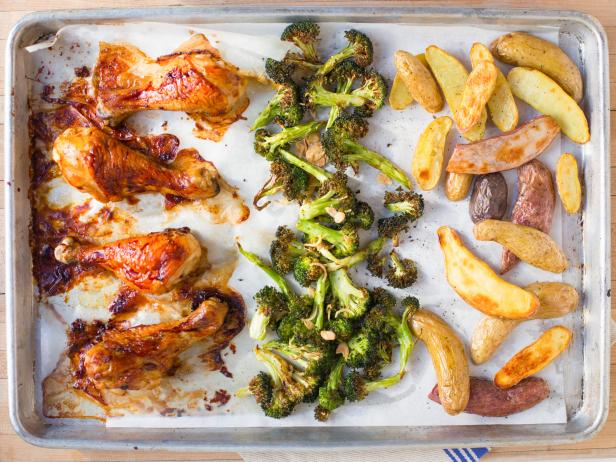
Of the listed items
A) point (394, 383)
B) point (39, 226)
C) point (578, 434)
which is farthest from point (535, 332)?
point (39, 226)

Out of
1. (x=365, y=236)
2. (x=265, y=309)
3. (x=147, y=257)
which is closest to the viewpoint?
(x=147, y=257)

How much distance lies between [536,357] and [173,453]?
204 centimetres

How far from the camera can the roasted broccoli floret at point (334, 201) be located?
2.94 metres

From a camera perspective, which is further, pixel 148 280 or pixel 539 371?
pixel 539 371

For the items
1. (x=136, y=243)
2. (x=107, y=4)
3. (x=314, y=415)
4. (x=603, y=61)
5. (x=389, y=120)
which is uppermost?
(x=603, y=61)

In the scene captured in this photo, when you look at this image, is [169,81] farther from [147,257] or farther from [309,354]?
[309,354]

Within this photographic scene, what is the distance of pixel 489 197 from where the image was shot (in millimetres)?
2990

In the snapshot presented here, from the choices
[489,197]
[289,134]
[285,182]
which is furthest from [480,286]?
[289,134]

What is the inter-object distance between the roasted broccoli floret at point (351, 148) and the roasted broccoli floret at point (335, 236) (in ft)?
1.08

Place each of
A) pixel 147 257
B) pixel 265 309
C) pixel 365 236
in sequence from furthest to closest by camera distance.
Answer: pixel 365 236
pixel 265 309
pixel 147 257

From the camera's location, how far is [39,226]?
312 centimetres

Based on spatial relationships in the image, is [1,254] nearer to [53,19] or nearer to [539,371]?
[53,19]

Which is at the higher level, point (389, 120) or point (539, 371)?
point (389, 120)

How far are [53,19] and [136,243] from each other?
1.24m
